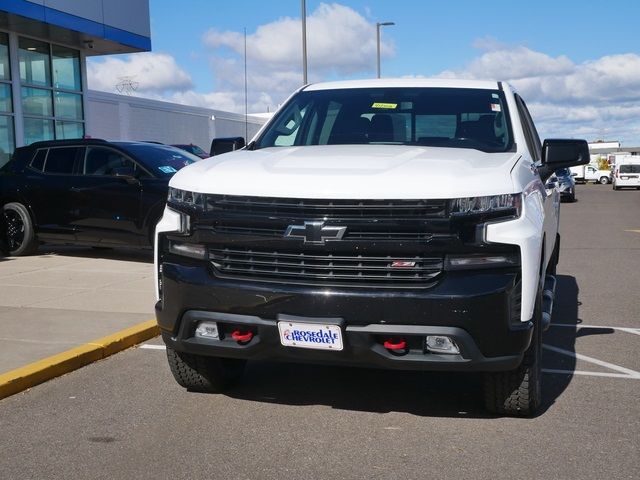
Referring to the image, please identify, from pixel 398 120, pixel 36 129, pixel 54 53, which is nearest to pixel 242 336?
pixel 398 120

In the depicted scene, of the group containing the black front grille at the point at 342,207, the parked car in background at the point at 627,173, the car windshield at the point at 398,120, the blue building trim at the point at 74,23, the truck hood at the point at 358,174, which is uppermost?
the blue building trim at the point at 74,23

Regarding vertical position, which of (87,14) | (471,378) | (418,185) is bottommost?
(471,378)

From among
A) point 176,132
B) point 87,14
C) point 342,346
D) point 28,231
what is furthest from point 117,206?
point 176,132

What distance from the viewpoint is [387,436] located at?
4527mm

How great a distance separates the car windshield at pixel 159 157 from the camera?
11.1 metres

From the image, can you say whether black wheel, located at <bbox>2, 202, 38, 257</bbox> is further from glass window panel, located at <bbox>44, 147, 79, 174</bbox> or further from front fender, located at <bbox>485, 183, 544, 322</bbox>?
front fender, located at <bbox>485, 183, 544, 322</bbox>

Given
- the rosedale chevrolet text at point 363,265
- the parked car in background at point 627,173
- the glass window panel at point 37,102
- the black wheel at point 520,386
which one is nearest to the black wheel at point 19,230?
the glass window panel at point 37,102

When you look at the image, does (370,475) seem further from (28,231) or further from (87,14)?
(87,14)

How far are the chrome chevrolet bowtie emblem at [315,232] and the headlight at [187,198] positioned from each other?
0.57 metres

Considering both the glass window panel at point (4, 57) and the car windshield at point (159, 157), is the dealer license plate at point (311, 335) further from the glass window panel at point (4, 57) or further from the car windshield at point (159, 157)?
the glass window panel at point (4, 57)

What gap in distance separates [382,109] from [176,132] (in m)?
30.8

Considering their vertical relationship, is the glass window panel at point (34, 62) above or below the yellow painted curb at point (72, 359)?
above

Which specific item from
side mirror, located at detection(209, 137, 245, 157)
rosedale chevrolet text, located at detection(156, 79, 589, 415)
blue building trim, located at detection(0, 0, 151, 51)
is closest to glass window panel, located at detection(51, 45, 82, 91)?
blue building trim, located at detection(0, 0, 151, 51)

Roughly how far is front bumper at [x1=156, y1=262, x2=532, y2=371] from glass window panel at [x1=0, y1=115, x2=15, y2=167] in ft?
48.6
